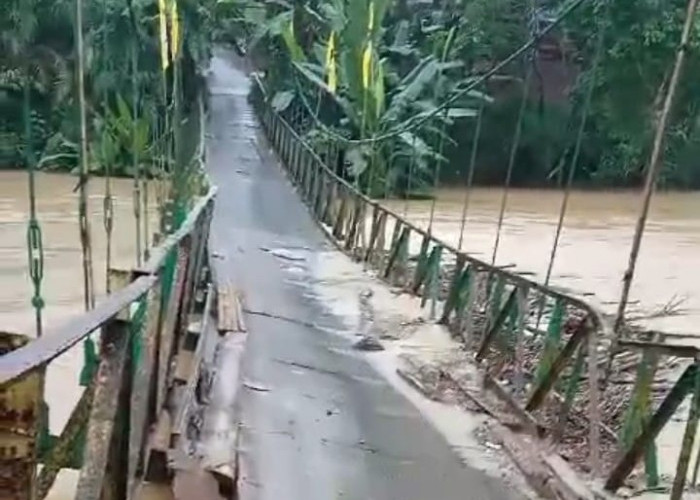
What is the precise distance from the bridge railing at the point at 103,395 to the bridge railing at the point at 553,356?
3.88ft

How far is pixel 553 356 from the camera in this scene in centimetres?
372

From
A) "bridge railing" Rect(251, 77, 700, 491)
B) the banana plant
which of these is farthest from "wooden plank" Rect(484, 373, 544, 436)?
the banana plant

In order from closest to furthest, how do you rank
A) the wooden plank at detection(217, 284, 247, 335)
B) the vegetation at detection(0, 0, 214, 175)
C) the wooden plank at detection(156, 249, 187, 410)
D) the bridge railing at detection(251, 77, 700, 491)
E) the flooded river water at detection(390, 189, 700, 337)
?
the wooden plank at detection(156, 249, 187, 410), the bridge railing at detection(251, 77, 700, 491), the wooden plank at detection(217, 284, 247, 335), the flooded river water at detection(390, 189, 700, 337), the vegetation at detection(0, 0, 214, 175)

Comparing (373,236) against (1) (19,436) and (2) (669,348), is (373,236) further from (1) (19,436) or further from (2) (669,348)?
(1) (19,436)

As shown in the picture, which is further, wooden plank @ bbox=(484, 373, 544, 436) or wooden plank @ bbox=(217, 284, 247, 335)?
wooden plank @ bbox=(217, 284, 247, 335)

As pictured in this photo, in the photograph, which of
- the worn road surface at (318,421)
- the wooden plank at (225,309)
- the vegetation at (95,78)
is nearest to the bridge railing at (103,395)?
the worn road surface at (318,421)

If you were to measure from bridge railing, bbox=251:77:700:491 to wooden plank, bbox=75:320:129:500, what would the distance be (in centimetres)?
145

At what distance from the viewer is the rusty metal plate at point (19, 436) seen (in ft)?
3.67

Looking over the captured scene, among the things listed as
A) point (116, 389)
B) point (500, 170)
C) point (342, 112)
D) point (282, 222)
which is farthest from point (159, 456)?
point (500, 170)

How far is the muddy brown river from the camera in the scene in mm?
8211

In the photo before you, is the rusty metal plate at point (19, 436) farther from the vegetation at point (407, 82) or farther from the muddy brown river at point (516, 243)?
the vegetation at point (407, 82)

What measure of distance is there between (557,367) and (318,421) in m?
1.04

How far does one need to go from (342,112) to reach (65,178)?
4.47m

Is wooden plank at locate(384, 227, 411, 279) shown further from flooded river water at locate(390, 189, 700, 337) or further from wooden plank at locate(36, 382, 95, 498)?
wooden plank at locate(36, 382, 95, 498)
